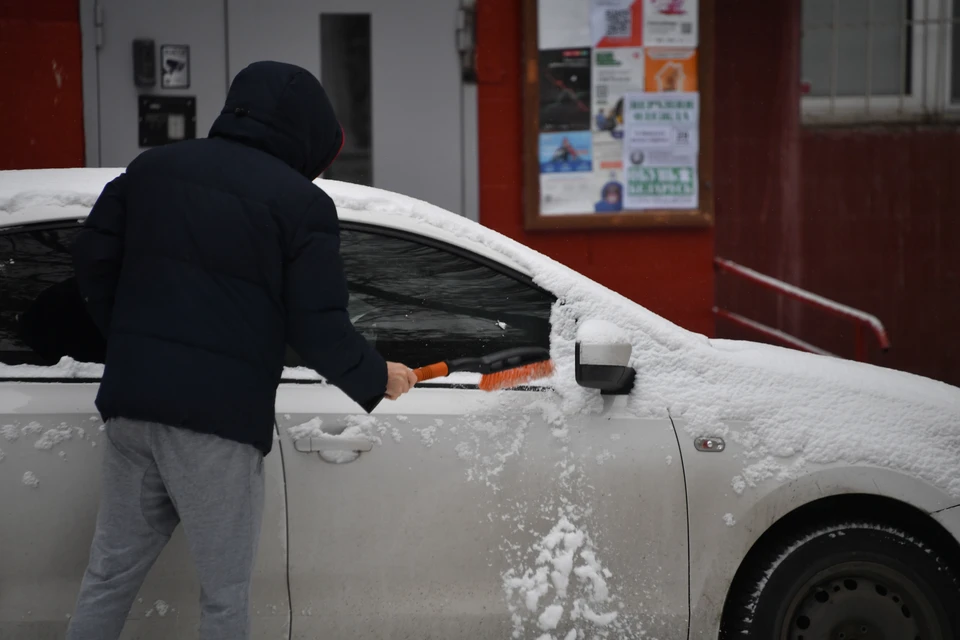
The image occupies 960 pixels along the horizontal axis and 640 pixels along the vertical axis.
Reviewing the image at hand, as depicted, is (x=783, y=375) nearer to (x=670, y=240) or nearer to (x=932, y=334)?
(x=670, y=240)

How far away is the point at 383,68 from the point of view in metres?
6.96

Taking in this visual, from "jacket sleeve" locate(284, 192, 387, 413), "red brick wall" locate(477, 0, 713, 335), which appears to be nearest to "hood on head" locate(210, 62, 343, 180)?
"jacket sleeve" locate(284, 192, 387, 413)

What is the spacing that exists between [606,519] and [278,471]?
930 mm

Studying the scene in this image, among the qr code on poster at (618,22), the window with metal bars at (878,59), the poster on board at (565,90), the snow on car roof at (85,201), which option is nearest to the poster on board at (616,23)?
the qr code on poster at (618,22)

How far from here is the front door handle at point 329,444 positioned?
2900mm

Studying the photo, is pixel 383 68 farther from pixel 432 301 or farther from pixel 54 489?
pixel 54 489

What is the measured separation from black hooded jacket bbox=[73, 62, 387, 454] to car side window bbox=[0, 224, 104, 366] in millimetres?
434

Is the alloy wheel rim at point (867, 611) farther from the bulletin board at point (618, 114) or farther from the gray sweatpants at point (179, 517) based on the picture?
the bulletin board at point (618, 114)

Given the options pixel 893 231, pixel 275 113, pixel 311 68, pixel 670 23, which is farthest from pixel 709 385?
pixel 893 231

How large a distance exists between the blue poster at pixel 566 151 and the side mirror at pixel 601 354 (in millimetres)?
4194

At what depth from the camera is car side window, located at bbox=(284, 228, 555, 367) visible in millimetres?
3113

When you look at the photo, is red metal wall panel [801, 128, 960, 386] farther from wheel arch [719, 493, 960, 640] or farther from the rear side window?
the rear side window

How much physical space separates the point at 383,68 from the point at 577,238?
5.63 ft

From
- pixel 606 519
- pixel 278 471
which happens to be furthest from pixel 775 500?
pixel 278 471
